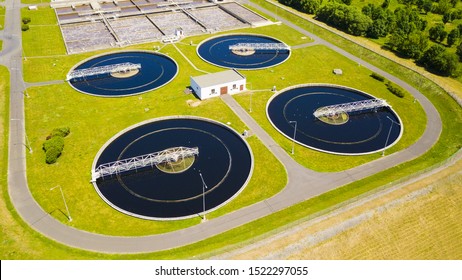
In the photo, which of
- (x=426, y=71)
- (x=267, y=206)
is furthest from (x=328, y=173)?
(x=426, y=71)

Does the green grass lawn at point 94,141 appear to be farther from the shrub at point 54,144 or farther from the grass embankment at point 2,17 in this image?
the grass embankment at point 2,17

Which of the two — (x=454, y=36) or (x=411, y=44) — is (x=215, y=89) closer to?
(x=411, y=44)

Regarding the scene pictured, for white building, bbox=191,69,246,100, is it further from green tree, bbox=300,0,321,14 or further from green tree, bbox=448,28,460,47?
green tree, bbox=448,28,460,47

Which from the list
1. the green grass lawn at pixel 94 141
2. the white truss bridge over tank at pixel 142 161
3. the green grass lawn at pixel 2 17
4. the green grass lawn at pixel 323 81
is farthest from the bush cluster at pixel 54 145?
the green grass lawn at pixel 2 17

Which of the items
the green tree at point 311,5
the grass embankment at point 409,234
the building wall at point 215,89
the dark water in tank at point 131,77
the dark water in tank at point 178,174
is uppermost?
the green tree at point 311,5

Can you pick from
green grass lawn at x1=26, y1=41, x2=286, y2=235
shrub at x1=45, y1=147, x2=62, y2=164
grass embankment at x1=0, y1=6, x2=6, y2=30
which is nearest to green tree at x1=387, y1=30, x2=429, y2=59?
green grass lawn at x1=26, y1=41, x2=286, y2=235

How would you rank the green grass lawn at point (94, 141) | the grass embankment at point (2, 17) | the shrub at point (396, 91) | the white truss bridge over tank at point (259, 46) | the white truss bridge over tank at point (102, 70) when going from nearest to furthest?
the green grass lawn at point (94, 141)
the shrub at point (396, 91)
the white truss bridge over tank at point (102, 70)
the white truss bridge over tank at point (259, 46)
the grass embankment at point (2, 17)

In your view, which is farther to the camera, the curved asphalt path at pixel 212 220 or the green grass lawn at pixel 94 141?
the green grass lawn at pixel 94 141
